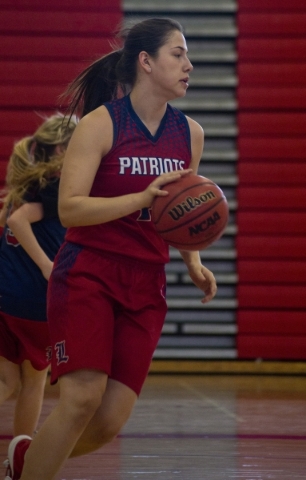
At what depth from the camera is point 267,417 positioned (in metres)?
5.00

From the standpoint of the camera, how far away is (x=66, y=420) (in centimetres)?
249

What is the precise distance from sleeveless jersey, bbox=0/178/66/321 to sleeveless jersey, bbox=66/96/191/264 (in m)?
0.86

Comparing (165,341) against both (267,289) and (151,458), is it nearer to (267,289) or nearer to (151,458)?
(267,289)

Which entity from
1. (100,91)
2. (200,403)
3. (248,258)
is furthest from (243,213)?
(100,91)

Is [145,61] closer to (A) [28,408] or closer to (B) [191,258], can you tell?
(B) [191,258]

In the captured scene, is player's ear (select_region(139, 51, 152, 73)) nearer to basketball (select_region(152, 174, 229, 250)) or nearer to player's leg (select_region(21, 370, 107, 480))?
basketball (select_region(152, 174, 229, 250))

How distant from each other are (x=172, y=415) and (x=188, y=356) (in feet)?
6.73

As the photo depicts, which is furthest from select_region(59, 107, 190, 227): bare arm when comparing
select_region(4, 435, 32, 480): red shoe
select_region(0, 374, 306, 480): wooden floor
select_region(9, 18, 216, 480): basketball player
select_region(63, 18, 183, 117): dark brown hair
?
select_region(0, 374, 306, 480): wooden floor

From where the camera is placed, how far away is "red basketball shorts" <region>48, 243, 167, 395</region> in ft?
8.38

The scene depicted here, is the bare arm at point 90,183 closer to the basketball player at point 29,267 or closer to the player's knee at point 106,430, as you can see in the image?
the player's knee at point 106,430

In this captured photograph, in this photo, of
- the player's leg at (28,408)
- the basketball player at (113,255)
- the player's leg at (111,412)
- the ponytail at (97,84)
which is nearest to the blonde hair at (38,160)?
the ponytail at (97,84)

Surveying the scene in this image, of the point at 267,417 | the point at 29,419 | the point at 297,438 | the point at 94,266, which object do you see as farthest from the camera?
the point at 267,417

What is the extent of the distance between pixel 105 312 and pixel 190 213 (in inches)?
14.9

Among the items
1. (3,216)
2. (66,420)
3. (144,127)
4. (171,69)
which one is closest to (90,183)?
(144,127)
